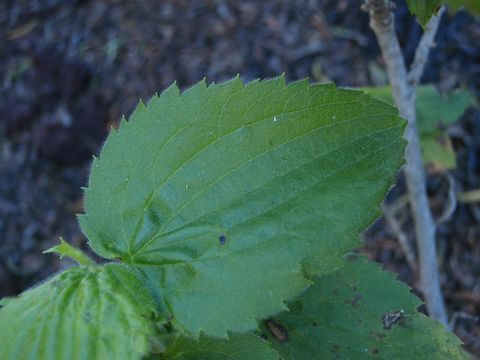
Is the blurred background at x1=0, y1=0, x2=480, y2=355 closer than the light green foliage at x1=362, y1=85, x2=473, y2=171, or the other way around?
the light green foliage at x1=362, y1=85, x2=473, y2=171

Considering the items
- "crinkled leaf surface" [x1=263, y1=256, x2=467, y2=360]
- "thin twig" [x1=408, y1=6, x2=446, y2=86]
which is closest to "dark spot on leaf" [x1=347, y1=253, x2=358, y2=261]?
"crinkled leaf surface" [x1=263, y1=256, x2=467, y2=360]

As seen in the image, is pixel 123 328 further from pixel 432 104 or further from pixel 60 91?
pixel 60 91

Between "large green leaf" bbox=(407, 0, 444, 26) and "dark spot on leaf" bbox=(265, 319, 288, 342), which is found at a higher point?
"large green leaf" bbox=(407, 0, 444, 26)

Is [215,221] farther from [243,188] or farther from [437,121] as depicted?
[437,121]

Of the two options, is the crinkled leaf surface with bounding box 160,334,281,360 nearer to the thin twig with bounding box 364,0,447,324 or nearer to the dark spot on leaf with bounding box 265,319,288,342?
the dark spot on leaf with bounding box 265,319,288,342

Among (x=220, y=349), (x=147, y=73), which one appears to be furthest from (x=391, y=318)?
(x=147, y=73)

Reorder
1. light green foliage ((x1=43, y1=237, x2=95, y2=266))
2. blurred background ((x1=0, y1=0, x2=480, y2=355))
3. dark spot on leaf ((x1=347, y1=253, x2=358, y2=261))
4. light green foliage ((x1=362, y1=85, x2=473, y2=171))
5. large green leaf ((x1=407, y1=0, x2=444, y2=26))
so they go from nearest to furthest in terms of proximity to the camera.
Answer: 1. large green leaf ((x1=407, y1=0, x2=444, y2=26))
2. light green foliage ((x1=43, y1=237, x2=95, y2=266))
3. dark spot on leaf ((x1=347, y1=253, x2=358, y2=261))
4. light green foliage ((x1=362, y1=85, x2=473, y2=171))
5. blurred background ((x1=0, y1=0, x2=480, y2=355))

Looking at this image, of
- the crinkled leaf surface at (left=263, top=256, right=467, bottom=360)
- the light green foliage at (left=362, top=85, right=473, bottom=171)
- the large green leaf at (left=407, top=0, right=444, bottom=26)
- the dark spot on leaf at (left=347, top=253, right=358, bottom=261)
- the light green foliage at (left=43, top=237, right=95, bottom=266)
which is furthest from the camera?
the light green foliage at (left=362, top=85, right=473, bottom=171)
